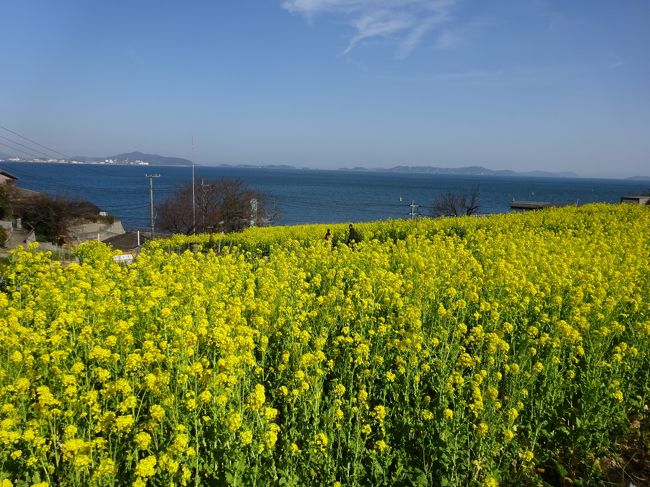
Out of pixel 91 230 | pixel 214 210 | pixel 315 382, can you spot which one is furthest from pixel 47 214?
pixel 315 382

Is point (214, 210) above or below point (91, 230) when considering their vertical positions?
above

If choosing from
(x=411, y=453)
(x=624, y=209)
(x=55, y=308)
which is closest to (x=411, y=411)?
(x=411, y=453)

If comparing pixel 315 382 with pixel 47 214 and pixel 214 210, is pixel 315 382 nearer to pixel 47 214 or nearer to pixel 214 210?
pixel 214 210

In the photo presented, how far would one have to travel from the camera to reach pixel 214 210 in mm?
43469

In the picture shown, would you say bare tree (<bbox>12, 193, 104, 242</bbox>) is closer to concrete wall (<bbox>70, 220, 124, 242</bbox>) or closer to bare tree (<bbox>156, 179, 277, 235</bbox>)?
concrete wall (<bbox>70, 220, 124, 242</bbox>)

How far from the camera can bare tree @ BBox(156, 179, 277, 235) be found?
4166 cm

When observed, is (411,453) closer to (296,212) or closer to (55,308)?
(55,308)

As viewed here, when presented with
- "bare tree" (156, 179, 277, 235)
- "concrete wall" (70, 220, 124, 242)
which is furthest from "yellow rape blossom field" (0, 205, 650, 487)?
"concrete wall" (70, 220, 124, 242)

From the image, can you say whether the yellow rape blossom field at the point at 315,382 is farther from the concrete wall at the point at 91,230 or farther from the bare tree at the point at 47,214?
the concrete wall at the point at 91,230

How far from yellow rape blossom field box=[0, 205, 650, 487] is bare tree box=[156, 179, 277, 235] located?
33.4 m

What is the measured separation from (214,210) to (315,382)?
→ 4034 cm

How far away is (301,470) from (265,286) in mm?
3663

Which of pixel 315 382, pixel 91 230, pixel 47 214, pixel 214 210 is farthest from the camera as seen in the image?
pixel 91 230

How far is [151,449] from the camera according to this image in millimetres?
3865
